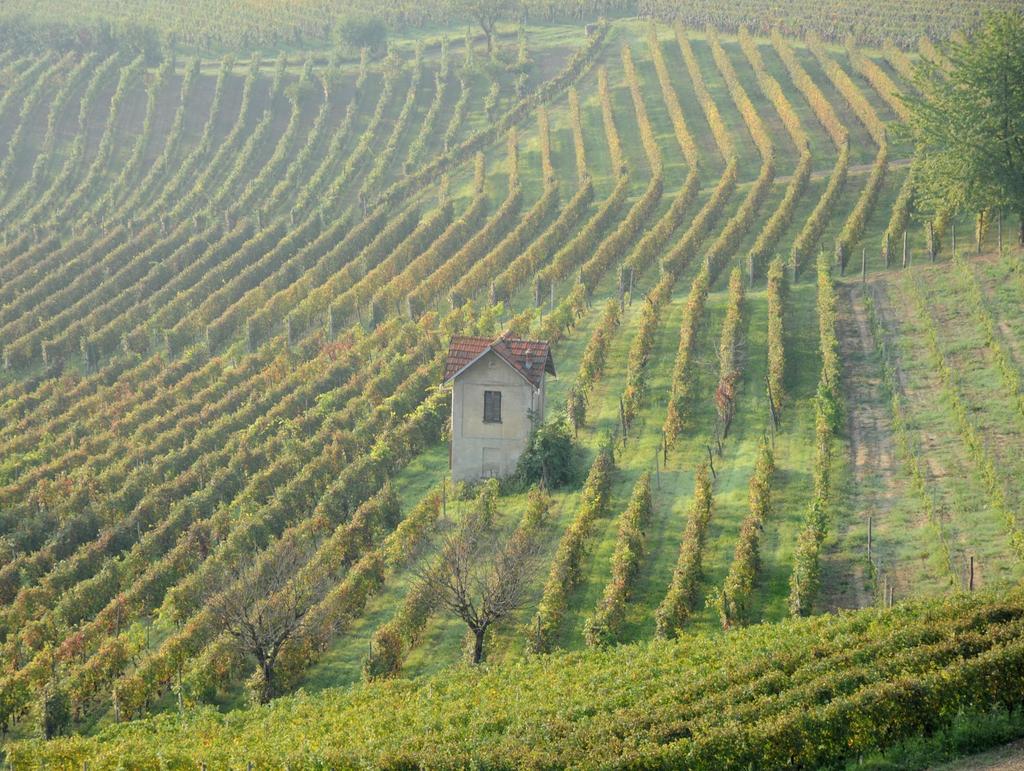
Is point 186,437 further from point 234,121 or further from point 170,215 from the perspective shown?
point 234,121

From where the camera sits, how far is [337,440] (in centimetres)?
5862

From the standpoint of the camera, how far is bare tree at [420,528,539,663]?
42.0 m

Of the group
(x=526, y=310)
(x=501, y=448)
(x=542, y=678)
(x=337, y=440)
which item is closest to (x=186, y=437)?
(x=337, y=440)

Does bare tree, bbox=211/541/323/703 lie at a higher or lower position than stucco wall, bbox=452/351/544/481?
lower

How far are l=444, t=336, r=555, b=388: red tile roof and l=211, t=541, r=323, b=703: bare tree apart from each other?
12.6 metres

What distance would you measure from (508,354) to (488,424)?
8.93 ft

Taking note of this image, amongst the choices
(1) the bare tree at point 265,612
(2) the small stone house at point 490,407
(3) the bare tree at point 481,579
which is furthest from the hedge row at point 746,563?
(1) the bare tree at point 265,612

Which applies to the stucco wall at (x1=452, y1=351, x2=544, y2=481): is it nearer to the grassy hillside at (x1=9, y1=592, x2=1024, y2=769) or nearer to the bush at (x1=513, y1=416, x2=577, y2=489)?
the bush at (x1=513, y1=416, x2=577, y2=489)

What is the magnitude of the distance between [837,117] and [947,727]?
74627 mm

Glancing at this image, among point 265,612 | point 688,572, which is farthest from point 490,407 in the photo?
point 265,612

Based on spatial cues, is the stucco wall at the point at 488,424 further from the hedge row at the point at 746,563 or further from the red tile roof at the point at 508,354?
the hedge row at the point at 746,563

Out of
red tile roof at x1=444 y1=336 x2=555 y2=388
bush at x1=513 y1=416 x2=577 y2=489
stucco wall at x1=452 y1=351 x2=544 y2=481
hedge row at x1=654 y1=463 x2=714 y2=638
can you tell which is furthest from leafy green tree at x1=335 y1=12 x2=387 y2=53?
hedge row at x1=654 y1=463 x2=714 y2=638

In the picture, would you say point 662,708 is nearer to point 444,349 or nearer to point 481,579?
point 481,579

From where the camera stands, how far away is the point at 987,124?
6769cm
